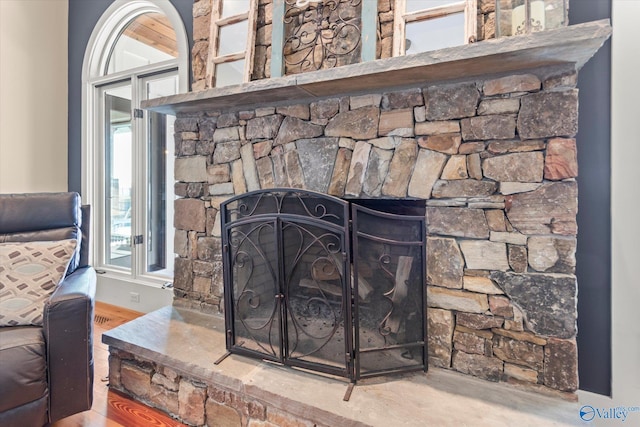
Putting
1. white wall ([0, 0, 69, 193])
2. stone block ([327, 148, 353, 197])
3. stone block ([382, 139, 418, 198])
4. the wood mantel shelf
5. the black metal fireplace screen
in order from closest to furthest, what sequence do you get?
the wood mantel shelf, the black metal fireplace screen, stone block ([382, 139, 418, 198]), stone block ([327, 148, 353, 197]), white wall ([0, 0, 69, 193])

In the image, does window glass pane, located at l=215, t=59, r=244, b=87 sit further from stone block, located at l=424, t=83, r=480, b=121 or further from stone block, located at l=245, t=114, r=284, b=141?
stone block, located at l=424, t=83, r=480, b=121

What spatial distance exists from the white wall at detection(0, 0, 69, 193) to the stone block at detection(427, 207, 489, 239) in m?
3.70

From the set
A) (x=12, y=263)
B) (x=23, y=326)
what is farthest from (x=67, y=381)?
(x=12, y=263)

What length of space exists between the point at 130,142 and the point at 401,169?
2.72 metres

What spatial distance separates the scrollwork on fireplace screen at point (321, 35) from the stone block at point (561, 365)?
164cm

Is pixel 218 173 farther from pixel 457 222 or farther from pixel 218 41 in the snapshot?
pixel 457 222

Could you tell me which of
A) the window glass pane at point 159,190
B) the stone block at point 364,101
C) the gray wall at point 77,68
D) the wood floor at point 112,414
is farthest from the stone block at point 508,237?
the gray wall at point 77,68

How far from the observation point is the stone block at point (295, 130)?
183 centimetres

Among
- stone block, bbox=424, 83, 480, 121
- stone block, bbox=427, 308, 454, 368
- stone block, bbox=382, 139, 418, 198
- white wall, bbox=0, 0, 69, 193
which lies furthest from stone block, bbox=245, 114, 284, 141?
white wall, bbox=0, 0, 69, 193

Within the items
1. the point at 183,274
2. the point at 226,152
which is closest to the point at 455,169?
the point at 226,152

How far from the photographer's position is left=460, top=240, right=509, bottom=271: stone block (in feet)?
4.79

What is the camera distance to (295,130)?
1881mm

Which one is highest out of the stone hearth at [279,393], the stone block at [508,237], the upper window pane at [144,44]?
the upper window pane at [144,44]

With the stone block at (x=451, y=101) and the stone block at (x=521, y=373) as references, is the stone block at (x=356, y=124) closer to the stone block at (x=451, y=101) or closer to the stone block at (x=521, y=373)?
the stone block at (x=451, y=101)
